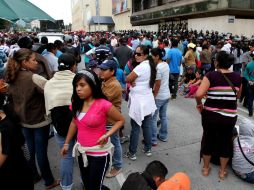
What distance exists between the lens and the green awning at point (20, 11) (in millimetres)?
5466

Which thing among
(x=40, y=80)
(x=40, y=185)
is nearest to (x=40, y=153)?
(x=40, y=185)

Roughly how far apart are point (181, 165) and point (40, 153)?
2119 millimetres

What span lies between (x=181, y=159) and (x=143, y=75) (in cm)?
155

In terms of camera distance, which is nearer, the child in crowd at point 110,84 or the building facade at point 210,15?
the child in crowd at point 110,84

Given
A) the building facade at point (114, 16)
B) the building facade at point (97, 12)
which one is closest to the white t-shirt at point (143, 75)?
the building facade at point (114, 16)

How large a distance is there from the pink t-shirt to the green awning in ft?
12.1

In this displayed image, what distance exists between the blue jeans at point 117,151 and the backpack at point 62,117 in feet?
2.85

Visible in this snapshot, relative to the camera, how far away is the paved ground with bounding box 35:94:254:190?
12.3 ft

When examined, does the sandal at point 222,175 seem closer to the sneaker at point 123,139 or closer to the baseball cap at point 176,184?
the baseball cap at point 176,184

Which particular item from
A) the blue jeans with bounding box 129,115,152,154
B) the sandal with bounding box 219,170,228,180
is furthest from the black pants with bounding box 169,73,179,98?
the sandal with bounding box 219,170,228,180

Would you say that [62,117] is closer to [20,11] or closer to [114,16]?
[20,11]

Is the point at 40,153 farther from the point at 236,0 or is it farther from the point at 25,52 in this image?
the point at 236,0

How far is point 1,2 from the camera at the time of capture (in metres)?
5.52

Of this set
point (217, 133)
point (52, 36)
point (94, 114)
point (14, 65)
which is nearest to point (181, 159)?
point (217, 133)
